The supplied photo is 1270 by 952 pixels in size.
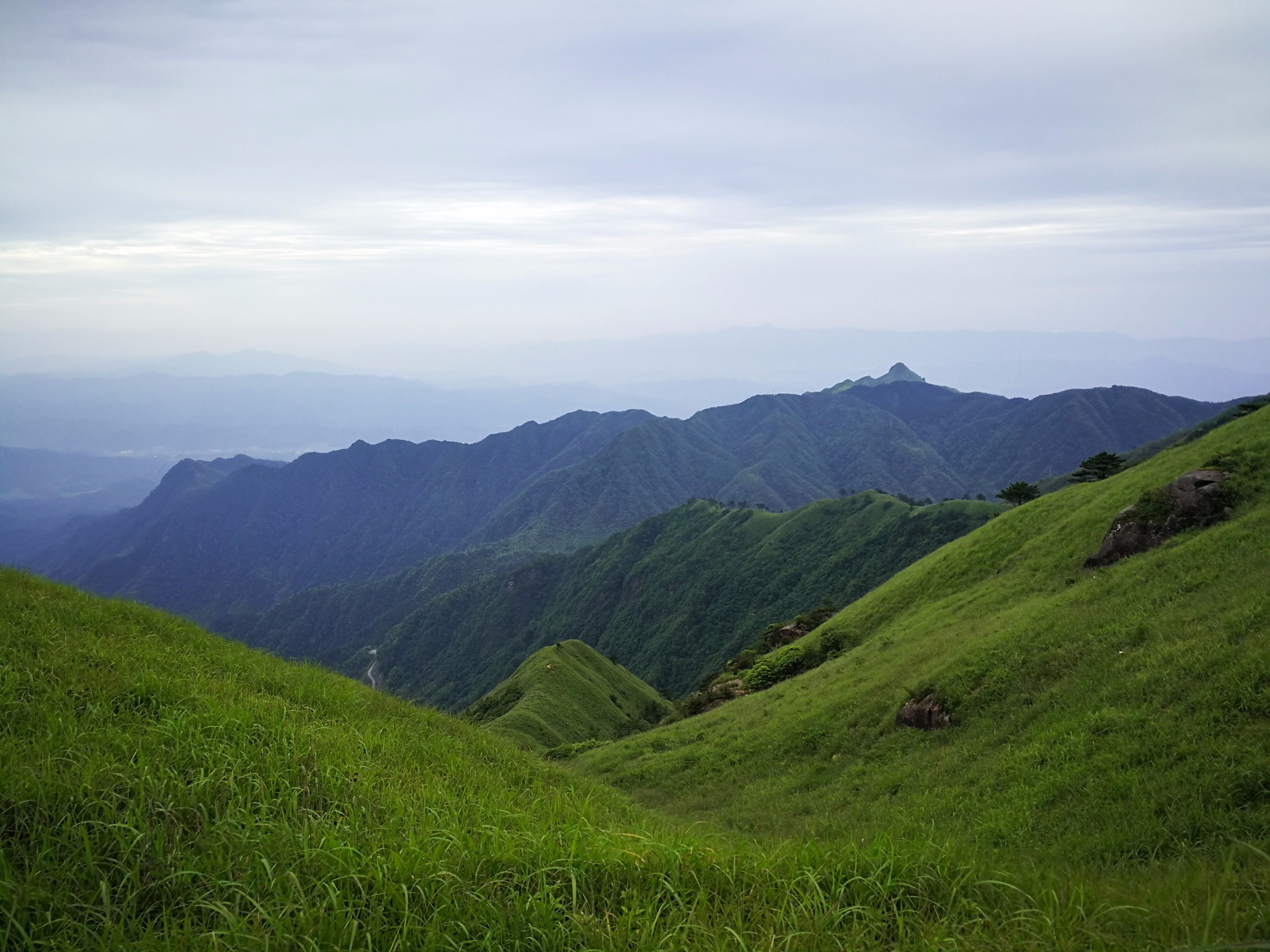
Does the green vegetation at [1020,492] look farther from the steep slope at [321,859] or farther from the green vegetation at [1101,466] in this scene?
the steep slope at [321,859]

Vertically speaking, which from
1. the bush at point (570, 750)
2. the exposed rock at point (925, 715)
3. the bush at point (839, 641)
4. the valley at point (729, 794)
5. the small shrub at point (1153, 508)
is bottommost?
the bush at point (570, 750)

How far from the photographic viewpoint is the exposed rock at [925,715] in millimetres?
19688

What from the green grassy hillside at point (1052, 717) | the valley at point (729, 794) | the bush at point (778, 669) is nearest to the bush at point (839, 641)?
the bush at point (778, 669)

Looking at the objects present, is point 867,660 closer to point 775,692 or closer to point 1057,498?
point 775,692

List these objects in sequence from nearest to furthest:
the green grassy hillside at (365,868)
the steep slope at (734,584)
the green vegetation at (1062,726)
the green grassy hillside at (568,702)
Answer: the green grassy hillside at (365,868) < the green vegetation at (1062,726) < the green grassy hillside at (568,702) < the steep slope at (734,584)

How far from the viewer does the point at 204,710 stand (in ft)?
25.5

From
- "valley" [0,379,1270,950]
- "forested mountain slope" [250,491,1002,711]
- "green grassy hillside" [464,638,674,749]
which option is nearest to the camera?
"valley" [0,379,1270,950]

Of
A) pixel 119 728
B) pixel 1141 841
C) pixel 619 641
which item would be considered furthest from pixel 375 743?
pixel 619 641

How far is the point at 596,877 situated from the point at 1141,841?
30.6ft

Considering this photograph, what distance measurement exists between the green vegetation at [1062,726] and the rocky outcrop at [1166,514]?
0.67m

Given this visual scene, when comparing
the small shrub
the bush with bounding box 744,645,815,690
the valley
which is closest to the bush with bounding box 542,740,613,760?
the bush with bounding box 744,645,815,690

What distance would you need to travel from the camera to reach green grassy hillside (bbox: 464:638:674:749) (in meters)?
54.7

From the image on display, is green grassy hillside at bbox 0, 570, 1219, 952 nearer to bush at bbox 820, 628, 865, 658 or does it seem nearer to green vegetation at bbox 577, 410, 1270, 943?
green vegetation at bbox 577, 410, 1270, 943

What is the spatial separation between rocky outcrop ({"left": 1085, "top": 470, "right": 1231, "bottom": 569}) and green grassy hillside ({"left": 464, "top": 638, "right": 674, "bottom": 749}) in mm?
34766
